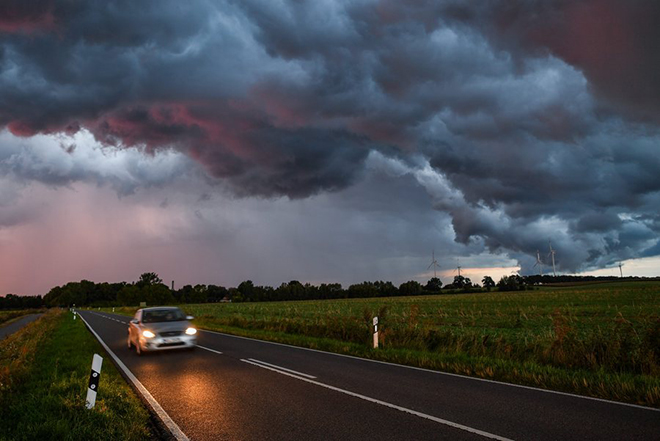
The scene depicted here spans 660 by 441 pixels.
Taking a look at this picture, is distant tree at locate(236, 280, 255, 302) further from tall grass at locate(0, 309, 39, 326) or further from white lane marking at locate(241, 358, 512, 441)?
white lane marking at locate(241, 358, 512, 441)

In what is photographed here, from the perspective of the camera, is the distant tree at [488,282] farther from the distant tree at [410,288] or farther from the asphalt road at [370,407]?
the asphalt road at [370,407]

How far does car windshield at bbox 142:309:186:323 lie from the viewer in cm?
1473

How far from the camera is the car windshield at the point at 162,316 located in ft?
48.3

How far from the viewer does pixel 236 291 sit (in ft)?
525

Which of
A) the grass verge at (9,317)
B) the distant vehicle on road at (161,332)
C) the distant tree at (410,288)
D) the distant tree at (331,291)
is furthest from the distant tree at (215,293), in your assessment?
the distant vehicle on road at (161,332)

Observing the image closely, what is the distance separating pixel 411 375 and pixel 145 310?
10.4m

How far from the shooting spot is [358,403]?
23.4ft

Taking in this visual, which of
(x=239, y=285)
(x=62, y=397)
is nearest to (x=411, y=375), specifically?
(x=62, y=397)

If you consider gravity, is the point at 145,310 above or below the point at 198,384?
above

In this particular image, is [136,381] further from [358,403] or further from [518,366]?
[518,366]

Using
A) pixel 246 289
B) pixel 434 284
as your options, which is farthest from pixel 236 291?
pixel 434 284

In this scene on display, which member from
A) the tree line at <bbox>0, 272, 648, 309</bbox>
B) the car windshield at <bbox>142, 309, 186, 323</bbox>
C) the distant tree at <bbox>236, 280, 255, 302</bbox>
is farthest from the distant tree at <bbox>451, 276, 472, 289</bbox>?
the car windshield at <bbox>142, 309, 186, 323</bbox>

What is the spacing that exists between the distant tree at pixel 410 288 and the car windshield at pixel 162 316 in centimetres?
11788

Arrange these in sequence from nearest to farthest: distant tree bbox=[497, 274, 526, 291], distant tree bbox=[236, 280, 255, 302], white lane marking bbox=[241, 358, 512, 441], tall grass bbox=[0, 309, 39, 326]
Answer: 1. white lane marking bbox=[241, 358, 512, 441]
2. tall grass bbox=[0, 309, 39, 326]
3. distant tree bbox=[497, 274, 526, 291]
4. distant tree bbox=[236, 280, 255, 302]
